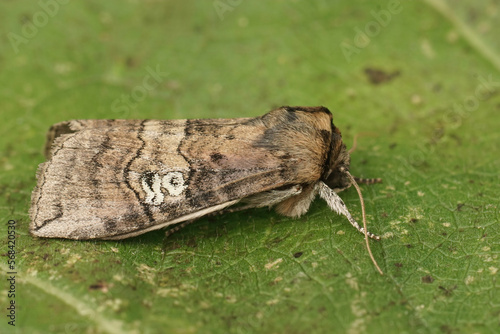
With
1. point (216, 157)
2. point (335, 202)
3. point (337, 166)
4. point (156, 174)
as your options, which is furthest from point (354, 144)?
point (156, 174)

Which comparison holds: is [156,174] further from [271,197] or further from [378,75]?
[378,75]

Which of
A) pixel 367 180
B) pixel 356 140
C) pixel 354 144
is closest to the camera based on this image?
pixel 367 180

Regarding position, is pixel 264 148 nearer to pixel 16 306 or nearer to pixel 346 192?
pixel 346 192

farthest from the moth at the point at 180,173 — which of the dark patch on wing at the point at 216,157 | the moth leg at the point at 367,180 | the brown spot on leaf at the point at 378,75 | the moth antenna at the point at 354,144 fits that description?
the brown spot on leaf at the point at 378,75

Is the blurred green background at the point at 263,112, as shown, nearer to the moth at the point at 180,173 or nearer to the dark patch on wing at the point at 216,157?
the moth at the point at 180,173

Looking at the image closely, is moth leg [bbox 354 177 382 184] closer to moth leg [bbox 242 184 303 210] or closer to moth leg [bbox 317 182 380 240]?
moth leg [bbox 317 182 380 240]

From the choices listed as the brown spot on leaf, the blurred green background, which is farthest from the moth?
the brown spot on leaf
